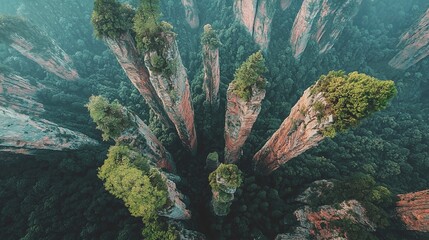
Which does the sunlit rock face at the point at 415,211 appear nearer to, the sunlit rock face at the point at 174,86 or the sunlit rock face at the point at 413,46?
the sunlit rock face at the point at 174,86

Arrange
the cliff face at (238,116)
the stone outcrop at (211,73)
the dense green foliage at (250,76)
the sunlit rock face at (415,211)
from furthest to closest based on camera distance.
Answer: the stone outcrop at (211,73)
the cliff face at (238,116)
the dense green foliage at (250,76)
the sunlit rock face at (415,211)

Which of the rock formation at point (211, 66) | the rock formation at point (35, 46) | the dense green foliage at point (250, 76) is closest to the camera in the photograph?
the dense green foliage at point (250, 76)

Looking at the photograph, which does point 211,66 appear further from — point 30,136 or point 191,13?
point 191,13

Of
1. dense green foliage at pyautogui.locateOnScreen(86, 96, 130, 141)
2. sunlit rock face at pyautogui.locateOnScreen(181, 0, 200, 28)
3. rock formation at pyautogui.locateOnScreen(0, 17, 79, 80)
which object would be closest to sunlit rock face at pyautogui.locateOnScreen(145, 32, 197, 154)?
dense green foliage at pyautogui.locateOnScreen(86, 96, 130, 141)

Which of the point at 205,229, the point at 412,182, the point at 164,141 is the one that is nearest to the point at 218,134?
the point at 164,141

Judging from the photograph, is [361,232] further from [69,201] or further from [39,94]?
[39,94]

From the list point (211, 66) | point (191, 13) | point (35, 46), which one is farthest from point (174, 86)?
point (191, 13)

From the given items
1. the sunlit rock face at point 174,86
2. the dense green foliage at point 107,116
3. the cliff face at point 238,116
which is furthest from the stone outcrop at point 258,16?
the dense green foliage at point 107,116
